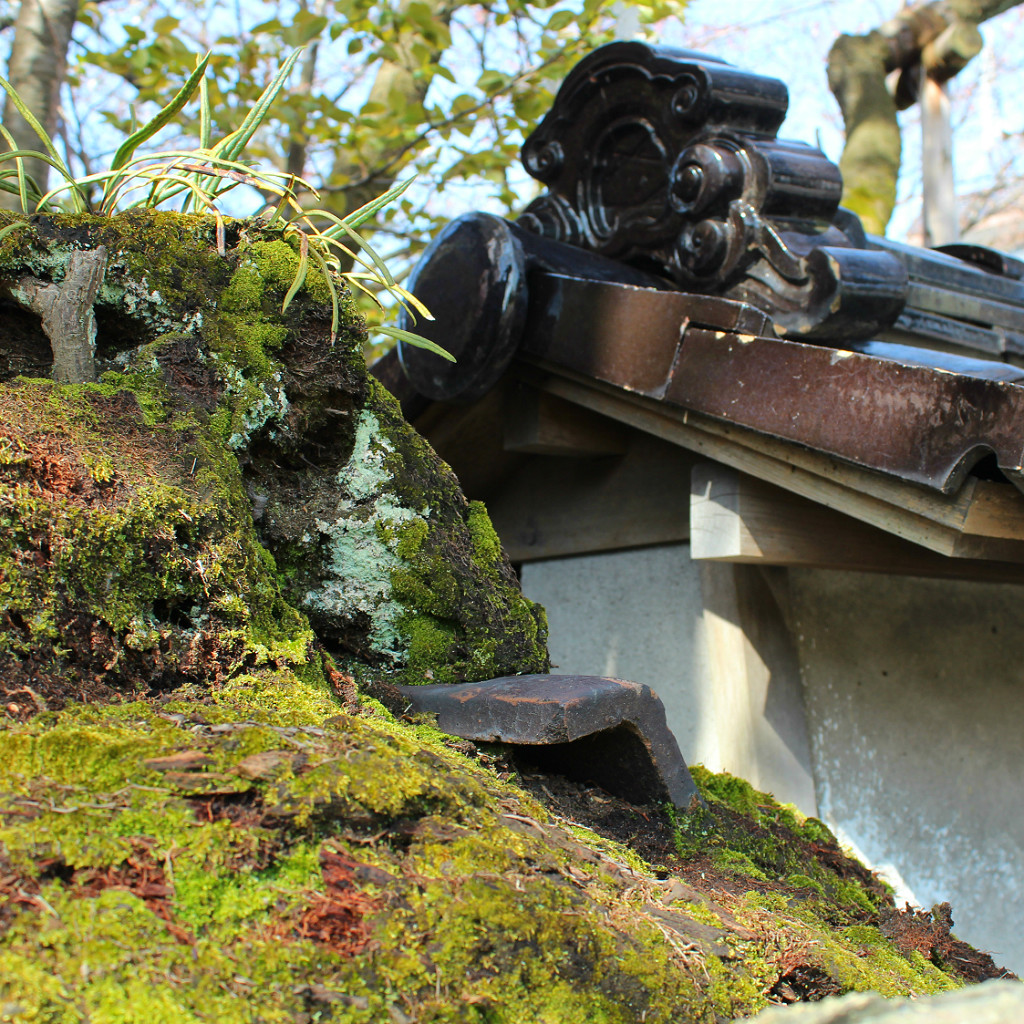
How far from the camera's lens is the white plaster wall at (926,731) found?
9.43ft

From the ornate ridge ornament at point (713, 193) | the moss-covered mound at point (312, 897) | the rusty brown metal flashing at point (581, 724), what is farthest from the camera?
the ornate ridge ornament at point (713, 193)

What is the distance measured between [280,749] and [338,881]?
5.1 inches

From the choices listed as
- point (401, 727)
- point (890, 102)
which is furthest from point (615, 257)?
point (890, 102)

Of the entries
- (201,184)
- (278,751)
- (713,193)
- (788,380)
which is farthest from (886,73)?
(278,751)

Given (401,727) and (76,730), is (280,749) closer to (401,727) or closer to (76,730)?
(76,730)

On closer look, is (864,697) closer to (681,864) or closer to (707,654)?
(707,654)

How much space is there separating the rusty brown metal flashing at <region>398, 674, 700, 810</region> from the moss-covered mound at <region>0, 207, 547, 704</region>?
17 centimetres

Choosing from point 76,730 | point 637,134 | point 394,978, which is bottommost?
point 394,978

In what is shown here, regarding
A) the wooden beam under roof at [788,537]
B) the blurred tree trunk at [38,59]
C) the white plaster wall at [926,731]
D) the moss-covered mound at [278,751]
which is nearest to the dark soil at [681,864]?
the moss-covered mound at [278,751]

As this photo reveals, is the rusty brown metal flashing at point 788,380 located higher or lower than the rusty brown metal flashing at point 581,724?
higher

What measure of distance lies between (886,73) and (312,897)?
25.4 ft

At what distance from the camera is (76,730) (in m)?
0.82

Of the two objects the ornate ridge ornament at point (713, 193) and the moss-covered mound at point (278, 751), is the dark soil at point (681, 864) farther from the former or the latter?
the ornate ridge ornament at point (713, 193)

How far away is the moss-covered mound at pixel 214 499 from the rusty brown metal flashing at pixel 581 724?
0.56ft
